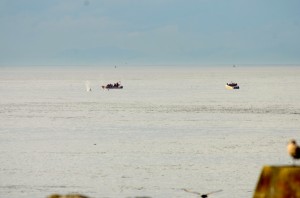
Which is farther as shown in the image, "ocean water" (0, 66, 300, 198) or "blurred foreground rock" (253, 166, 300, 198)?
"ocean water" (0, 66, 300, 198)

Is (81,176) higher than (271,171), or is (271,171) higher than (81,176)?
(271,171)

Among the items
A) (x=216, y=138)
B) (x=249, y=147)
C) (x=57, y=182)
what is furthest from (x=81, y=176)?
(x=216, y=138)

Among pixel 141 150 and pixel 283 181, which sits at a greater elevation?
pixel 283 181

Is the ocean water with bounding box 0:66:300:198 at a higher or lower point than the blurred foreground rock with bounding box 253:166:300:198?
lower

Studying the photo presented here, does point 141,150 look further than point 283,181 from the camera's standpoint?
Yes

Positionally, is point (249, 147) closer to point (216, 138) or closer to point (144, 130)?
point (216, 138)

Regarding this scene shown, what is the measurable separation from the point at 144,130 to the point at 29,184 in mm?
42702

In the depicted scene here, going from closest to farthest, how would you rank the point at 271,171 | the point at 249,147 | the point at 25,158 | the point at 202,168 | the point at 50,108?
the point at 271,171, the point at 202,168, the point at 25,158, the point at 249,147, the point at 50,108

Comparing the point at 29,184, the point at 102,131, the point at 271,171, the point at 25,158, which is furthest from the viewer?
the point at 102,131

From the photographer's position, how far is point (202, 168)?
57250 mm

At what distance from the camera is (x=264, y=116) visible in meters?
111

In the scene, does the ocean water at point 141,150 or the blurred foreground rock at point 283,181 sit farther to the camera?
the ocean water at point 141,150

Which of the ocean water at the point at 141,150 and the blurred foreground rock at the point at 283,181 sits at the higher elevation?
the blurred foreground rock at the point at 283,181

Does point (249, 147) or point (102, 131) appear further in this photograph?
point (102, 131)
